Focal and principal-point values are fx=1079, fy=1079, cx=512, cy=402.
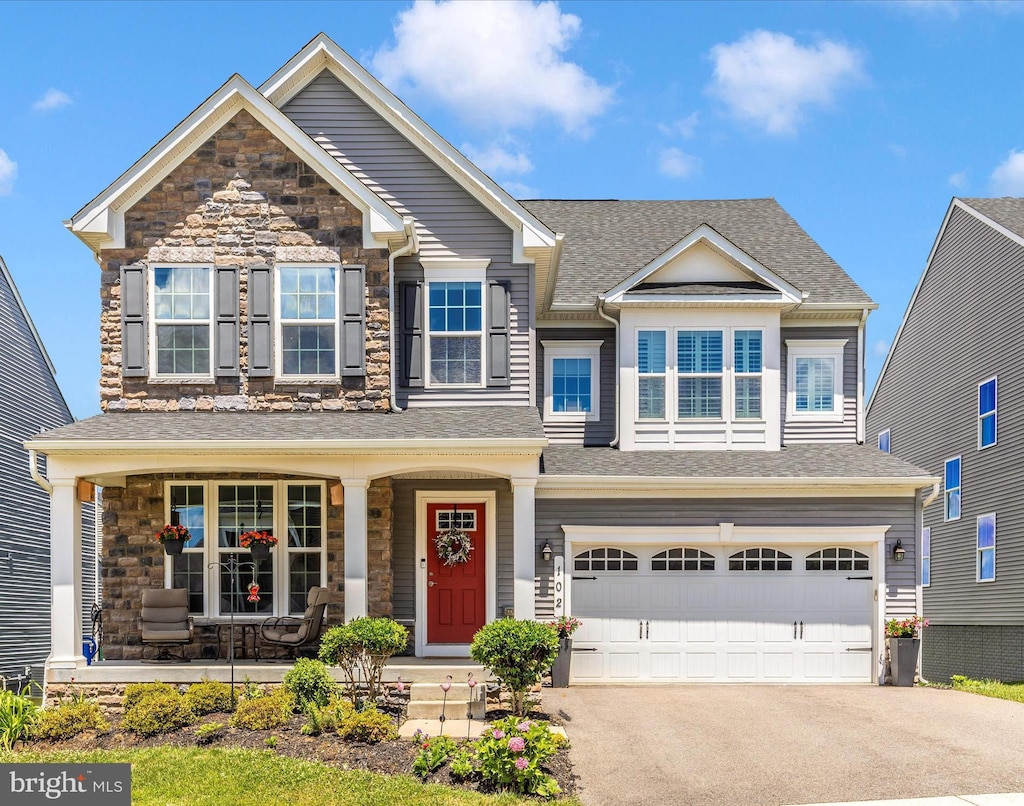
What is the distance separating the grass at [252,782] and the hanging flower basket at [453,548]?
17.2 ft

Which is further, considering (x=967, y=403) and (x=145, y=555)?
(x=967, y=403)

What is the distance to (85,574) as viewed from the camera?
933 inches

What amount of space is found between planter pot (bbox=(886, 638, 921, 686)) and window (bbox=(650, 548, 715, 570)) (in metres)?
2.80

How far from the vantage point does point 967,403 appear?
2158 cm

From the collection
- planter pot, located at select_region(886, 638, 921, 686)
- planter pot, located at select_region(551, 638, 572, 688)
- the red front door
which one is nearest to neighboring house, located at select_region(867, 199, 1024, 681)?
planter pot, located at select_region(886, 638, 921, 686)

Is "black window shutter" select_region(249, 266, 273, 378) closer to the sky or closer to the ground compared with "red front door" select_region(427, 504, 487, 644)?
closer to the sky

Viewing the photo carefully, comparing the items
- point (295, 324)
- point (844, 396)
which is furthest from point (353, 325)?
point (844, 396)

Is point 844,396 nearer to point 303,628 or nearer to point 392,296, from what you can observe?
point 392,296

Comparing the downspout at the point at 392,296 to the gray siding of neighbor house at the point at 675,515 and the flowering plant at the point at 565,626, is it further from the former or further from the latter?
the flowering plant at the point at 565,626

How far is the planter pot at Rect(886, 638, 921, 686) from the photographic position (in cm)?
1518

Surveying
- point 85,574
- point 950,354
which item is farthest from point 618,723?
point 85,574

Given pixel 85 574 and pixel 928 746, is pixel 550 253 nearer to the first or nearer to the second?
pixel 928 746

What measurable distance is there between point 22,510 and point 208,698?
11280mm

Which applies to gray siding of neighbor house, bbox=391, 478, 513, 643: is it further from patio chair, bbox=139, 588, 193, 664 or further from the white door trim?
patio chair, bbox=139, 588, 193, 664
